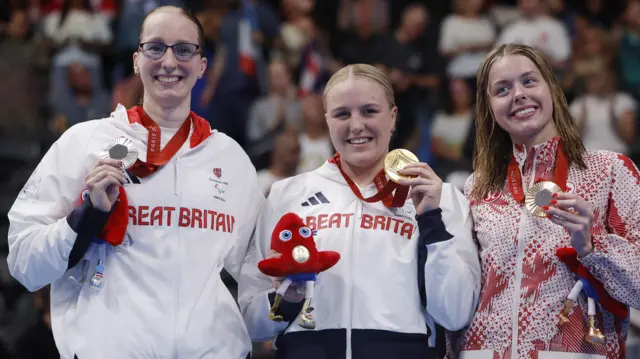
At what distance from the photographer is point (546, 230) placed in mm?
3381

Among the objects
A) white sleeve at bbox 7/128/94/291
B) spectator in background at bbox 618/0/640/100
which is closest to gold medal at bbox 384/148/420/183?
white sleeve at bbox 7/128/94/291

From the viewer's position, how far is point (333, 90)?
362cm

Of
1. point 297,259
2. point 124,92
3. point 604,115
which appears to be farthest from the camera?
point 604,115

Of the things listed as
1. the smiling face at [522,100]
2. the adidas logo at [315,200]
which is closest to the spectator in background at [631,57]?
the smiling face at [522,100]

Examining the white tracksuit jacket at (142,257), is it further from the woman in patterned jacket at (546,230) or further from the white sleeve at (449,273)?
the woman in patterned jacket at (546,230)

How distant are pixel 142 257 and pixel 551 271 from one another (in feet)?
5.20

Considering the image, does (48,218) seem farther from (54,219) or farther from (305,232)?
(305,232)

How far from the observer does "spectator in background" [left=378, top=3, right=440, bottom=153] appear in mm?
8742

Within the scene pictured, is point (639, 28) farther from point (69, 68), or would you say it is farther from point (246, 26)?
point (69, 68)

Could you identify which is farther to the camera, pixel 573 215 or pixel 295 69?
pixel 295 69

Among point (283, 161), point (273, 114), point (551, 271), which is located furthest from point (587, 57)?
point (551, 271)

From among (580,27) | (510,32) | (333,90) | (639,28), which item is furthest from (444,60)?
(333,90)

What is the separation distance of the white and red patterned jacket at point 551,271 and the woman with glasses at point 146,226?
93 cm

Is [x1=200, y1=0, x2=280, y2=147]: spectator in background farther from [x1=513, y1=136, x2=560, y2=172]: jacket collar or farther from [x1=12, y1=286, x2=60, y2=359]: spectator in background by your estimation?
[x1=513, y1=136, x2=560, y2=172]: jacket collar
